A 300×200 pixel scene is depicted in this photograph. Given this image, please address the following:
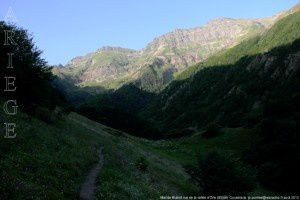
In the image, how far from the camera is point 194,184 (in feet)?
161

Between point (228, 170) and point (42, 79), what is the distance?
2560 centimetres

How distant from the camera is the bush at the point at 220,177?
4094cm

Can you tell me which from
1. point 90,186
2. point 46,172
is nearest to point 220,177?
point 90,186

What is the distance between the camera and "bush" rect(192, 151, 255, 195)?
40938 mm

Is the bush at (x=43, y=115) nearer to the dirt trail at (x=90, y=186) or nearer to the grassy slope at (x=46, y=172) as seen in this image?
the grassy slope at (x=46, y=172)

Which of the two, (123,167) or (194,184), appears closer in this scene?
(123,167)

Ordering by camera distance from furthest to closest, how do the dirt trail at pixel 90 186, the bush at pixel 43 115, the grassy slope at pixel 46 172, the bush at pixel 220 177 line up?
the bush at pixel 43 115, the bush at pixel 220 177, the dirt trail at pixel 90 186, the grassy slope at pixel 46 172

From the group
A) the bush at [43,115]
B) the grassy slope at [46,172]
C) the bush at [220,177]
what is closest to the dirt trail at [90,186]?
the grassy slope at [46,172]

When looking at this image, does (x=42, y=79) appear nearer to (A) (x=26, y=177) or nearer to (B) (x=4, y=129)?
(B) (x=4, y=129)

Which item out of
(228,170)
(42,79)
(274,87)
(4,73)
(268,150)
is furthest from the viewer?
(274,87)

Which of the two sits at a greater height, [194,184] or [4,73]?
[4,73]

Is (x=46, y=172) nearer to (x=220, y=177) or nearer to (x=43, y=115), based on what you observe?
(x=220, y=177)

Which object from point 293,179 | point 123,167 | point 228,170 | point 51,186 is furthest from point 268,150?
point 51,186

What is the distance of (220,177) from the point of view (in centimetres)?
4159
